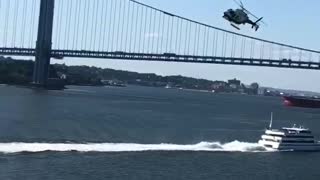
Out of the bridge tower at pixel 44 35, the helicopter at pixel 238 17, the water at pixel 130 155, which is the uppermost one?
the bridge tower at pixel 44 35

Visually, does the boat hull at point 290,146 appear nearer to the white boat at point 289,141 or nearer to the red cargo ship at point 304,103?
the white boat at point 289,141

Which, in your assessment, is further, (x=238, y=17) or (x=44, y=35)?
(x=44, y=35)

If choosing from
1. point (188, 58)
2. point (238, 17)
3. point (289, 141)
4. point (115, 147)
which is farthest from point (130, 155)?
point (188, 58)

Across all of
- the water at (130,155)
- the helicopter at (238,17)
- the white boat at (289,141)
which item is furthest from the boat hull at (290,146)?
the helicopter at (238,17)

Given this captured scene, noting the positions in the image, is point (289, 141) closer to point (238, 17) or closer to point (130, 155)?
point (130, 155)

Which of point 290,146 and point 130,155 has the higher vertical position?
point 290,146

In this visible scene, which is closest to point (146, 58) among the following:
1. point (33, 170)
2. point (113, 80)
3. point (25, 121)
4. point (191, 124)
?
point (191, 124)
